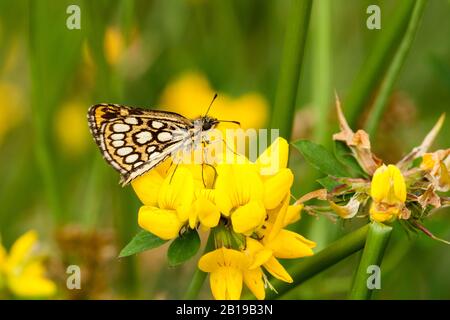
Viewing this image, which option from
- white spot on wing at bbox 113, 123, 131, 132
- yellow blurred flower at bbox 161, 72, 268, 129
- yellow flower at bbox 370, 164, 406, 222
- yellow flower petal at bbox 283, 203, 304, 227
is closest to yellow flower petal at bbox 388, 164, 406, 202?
yellow flower at bbox 370, 164, 406, 222

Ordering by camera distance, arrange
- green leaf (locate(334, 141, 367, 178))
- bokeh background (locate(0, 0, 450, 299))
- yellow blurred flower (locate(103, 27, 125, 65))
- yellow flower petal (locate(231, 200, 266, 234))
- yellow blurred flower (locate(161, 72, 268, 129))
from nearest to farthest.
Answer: yellow flower petal (locate(231, 200, 266, 234)) → green leaf (locate(334, 141, 367, 178)) → bokeh background (locate(0, 0, 450, 299)) → yellow blurred flower (locate(103, 27, 125, 65)) → yellow blurred flower (locate(161, 72, 268, 129))

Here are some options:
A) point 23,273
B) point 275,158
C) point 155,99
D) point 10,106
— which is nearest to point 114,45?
point 155,99

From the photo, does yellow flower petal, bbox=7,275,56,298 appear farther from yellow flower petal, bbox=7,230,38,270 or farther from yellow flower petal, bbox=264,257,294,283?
yellow flower petal, bbox=264,257,294,283

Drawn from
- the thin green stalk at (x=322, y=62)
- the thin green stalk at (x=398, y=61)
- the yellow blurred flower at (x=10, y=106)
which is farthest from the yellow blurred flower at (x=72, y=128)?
the thin green stalk at (x=398, y=61)

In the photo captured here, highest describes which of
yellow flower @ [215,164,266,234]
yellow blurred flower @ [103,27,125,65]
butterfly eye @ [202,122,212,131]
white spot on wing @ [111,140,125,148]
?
yellow blurred flower @ [103,27,125,65]

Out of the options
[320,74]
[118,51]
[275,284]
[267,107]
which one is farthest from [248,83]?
[275,284]

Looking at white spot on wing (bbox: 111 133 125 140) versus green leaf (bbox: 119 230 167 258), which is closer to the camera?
green leaf (bbox: 119 230 167 258)
